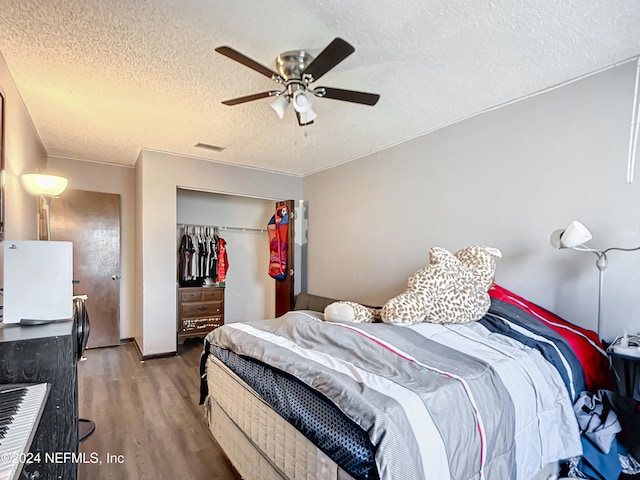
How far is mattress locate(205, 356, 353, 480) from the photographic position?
120 centimetres

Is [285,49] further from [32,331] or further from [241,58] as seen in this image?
[32,331]

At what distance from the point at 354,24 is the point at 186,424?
276cm

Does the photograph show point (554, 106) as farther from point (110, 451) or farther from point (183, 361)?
point (183, 361)

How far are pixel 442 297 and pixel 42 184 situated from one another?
10.0 ft

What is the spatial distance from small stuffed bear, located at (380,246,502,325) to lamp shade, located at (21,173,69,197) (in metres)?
2.72

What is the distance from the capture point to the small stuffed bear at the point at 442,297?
6.35ft

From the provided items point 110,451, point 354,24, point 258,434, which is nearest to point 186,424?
point 110,451

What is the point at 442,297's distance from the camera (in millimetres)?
1970

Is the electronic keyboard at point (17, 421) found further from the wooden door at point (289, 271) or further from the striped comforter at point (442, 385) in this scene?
the wooden door at point (289, 271)

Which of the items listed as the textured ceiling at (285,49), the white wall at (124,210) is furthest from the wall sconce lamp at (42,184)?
the white wall at (124,210)

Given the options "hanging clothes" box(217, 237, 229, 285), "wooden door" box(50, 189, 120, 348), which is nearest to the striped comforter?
"hanging clothes" box(217, 237, 229, 285)

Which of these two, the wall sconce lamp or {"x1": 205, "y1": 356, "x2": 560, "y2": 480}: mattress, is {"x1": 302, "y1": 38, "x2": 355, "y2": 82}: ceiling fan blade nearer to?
{"x1": 205, "y1": 356, "x2": 560, "y2": 480}: mattress

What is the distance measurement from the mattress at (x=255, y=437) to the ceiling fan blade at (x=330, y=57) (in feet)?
5.41

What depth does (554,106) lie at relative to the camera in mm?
2254
